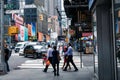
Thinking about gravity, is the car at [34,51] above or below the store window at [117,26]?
below

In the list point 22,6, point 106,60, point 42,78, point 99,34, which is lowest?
point 42,78

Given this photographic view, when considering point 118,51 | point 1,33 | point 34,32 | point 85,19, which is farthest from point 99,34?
point 34,32

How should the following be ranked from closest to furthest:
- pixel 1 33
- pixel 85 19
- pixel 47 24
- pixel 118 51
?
pixel 118 51, pixel 1 33, pixel 85 19, pixel 47 24

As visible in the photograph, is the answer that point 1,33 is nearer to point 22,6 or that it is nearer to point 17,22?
point 17,22

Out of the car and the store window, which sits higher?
the store window

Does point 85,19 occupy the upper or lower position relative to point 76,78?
upper

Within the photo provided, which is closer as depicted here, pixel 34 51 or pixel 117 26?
pixel 117 26

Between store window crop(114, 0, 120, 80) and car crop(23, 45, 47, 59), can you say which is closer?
store window crop(114, 0, 120, 80)

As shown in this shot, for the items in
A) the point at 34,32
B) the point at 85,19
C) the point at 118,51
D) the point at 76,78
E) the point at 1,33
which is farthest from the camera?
the point at 34,32

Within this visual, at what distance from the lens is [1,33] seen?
21.1 meters

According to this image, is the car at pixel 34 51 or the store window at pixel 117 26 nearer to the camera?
the store window at pixel 117 26

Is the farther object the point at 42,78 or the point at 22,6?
the point at 22,6

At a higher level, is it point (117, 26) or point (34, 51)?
point (117, 26)

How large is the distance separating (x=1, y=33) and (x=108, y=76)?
945cm
